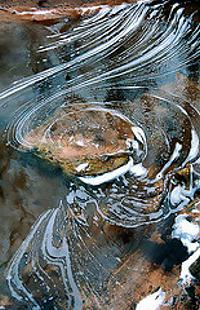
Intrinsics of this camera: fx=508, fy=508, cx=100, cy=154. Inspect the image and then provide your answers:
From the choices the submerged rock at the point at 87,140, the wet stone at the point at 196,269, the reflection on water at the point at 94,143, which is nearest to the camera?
the wet stone at the point at 196,269

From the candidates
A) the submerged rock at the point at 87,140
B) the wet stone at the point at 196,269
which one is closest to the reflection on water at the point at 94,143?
the submerged rock at the point at 87,140

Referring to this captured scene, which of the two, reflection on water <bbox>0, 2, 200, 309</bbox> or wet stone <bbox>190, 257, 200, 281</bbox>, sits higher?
reflection on water <bbox>0, 2, 200, 309</bbox>

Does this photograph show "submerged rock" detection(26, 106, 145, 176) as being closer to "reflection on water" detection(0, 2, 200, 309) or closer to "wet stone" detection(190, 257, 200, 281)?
"reflection on water" detection(0, 2, 200, 309)

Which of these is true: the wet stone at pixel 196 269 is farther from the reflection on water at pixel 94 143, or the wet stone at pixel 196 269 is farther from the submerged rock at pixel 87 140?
the submerged rock at pixel 87 140

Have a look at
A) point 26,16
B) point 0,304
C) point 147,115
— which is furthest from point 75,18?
point 0,304

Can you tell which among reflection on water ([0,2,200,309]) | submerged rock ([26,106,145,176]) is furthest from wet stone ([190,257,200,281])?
submerged rock ([26,106,145,176])

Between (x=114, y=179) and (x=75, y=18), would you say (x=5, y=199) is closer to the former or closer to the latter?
(x=114, y=179)

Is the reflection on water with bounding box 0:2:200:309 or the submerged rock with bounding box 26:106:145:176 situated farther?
the submerged rock with bounding box 26:106:145:176

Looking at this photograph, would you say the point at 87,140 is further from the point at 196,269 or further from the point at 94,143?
the point at 196,269

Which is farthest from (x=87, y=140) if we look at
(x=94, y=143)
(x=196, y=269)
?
(x=196, y=269)

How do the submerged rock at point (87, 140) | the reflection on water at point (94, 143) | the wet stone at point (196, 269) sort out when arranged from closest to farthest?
the wet stone at point (196, 269) → the reflection on water at point (94, 143) → the submerged rock at point (87, 140)
